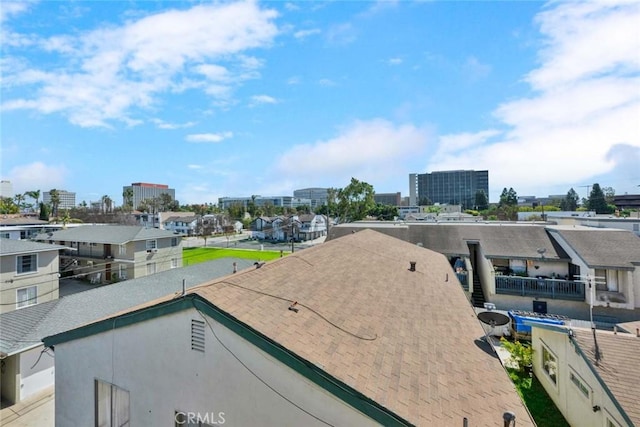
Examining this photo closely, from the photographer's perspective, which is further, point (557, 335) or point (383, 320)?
point (557, 335)

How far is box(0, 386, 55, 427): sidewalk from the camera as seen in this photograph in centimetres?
1113

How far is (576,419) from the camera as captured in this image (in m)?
10.1

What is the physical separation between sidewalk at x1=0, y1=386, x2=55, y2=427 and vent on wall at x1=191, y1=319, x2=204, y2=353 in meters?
11.1

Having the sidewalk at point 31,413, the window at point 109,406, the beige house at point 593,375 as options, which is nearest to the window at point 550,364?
the beige house at point 593,375

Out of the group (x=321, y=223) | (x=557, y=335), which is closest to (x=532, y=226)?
(x=557, y=335)

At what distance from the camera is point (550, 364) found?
12.6m

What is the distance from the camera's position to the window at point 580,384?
950cm

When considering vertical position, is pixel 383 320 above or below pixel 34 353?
above

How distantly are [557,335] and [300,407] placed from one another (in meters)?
12.4

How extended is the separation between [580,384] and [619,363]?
6.13ft

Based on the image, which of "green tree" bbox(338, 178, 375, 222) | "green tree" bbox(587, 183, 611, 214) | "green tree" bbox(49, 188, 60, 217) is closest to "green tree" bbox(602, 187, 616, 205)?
"green tree" bbox(587, 183, 611, 214)

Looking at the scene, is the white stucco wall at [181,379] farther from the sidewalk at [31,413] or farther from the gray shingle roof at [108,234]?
the gray shingle roof at [108,234]

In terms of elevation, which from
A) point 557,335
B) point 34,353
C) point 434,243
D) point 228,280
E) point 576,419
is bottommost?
point 576,419

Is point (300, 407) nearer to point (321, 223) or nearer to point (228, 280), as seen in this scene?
point (228, 280)
